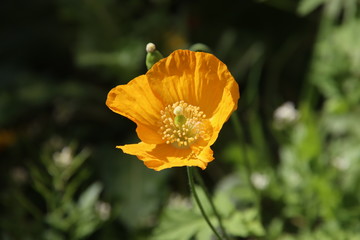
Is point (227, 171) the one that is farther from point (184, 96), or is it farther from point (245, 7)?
point (184, 96)

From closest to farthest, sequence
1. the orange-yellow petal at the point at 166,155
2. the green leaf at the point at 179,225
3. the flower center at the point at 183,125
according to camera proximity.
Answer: the orange-yellow petal at the point at 166,155 < the flower center at the point at 183,125 < the green leaf at the point at 179,225

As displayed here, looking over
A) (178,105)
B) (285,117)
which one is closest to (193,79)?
(178,105)

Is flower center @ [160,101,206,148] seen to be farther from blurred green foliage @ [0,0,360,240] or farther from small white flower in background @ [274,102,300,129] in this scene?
small white flower in background @ [274,102,300,129]

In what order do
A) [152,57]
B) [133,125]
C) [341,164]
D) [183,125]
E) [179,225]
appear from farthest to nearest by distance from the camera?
[133,125] < [341,164] < [179,225] < [183,125] < [152,57]

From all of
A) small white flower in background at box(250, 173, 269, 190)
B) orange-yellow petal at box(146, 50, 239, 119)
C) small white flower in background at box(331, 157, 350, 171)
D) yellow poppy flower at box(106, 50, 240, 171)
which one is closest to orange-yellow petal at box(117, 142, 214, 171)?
yellow poppy flower at box(106, 50, 240, 171)

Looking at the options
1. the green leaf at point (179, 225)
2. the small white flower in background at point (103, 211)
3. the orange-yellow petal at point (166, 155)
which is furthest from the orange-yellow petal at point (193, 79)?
the small white flower in background at point (103, 211)

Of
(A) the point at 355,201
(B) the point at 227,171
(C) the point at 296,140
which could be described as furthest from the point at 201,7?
(A) the point at 355,201

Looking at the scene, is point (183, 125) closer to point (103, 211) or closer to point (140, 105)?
point (140, 105)

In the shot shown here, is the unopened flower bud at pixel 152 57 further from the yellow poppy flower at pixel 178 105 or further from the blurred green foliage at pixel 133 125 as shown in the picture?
the blurred green foliage at pixel 133 125
